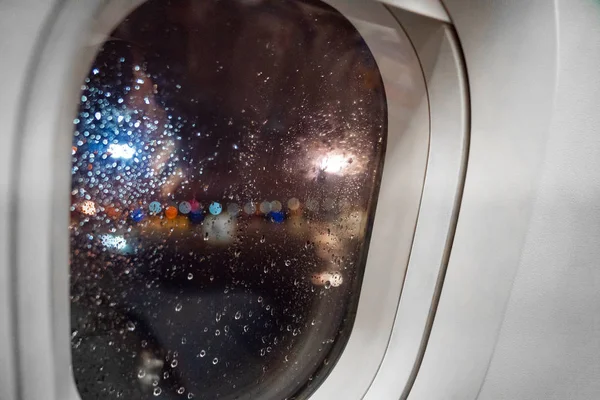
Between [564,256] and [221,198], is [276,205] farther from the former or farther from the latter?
[564,256]

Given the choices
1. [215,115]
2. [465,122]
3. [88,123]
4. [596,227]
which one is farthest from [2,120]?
[596,227]

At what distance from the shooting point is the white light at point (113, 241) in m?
0.82

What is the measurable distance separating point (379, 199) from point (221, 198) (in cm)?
38

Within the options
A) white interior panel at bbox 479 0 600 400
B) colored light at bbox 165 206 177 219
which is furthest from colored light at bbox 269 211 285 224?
white interior panel at bbox 479 0 600 400

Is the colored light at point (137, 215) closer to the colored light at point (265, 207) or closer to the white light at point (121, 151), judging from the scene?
the white light at point (121, 151)

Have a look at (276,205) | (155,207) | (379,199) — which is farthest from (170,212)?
(379,199)

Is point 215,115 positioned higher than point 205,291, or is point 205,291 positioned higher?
point 215,115

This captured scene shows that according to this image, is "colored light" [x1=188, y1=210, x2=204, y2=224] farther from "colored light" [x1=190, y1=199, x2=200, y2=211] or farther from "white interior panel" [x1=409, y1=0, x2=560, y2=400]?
"white interior panel" [x1=409, y1=0, x2=560, y2=400]

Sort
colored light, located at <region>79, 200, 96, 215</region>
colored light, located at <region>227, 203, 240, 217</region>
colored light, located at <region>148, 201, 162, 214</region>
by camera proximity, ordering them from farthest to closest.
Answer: colored light, located at <region>227, 203, 240, 217</region>, colored light, located at <region>148, 201, 162, 214</region>, colored light, located at <region>79, 200, 96, 215</region>

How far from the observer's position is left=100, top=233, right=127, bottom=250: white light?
32.4 inches

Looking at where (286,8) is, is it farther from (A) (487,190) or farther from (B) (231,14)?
(A) (487,190)

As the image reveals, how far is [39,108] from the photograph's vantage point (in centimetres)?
62

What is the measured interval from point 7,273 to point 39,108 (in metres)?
0.22

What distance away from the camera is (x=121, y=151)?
82 cm
